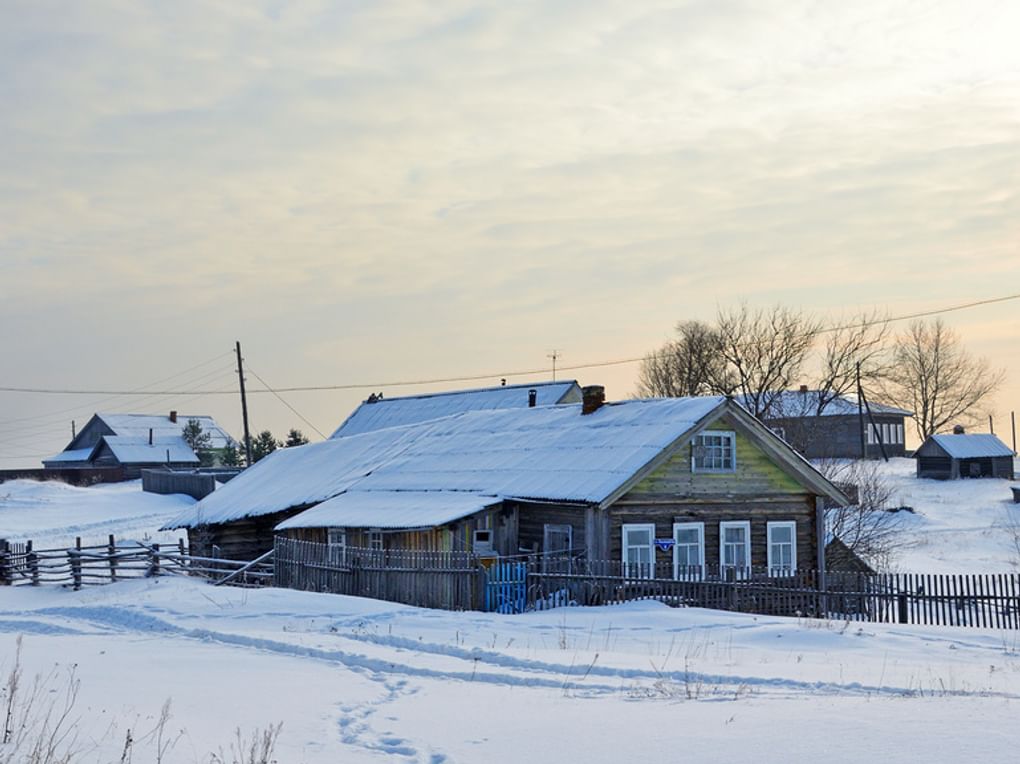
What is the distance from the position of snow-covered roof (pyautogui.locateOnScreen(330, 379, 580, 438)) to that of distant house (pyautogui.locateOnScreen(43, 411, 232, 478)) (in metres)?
30.4

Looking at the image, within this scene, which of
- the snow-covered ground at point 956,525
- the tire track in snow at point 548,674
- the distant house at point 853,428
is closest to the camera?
the tire track in snow at point 548,674

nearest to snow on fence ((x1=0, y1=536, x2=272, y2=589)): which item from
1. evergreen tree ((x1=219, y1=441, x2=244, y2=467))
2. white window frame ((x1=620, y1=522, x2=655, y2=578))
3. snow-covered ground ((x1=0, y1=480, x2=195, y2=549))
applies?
white window frame ((x1=620, y1=522, x2=655, y2=578))

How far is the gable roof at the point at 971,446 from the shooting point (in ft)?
266

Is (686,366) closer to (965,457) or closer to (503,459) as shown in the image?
(965,457)

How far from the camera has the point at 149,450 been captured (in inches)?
3568

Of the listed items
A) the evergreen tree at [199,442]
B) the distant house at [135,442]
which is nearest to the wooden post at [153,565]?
the distant house at [135,442]

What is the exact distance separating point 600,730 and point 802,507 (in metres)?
20.8

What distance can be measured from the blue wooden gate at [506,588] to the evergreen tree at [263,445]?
65.0 metres

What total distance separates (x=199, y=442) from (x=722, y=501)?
237ft

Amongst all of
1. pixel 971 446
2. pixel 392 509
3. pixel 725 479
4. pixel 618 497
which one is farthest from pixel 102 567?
pixel 971 446

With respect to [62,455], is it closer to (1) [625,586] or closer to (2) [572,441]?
(2) [572,441]

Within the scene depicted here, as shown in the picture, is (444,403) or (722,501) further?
(444,403)

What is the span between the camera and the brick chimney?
32938 millimetres

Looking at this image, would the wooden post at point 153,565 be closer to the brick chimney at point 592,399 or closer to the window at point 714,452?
the brick chimney at point 592,399
